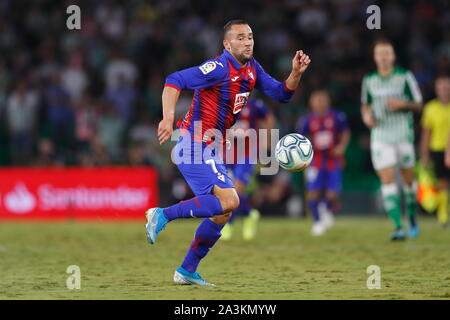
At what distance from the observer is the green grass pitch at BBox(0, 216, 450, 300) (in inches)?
267

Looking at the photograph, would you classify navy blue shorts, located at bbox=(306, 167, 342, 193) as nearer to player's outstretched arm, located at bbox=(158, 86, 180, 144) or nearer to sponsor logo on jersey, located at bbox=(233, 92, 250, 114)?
sponsor logo on jersey, located at bbox=(233, 92, 250, 114)

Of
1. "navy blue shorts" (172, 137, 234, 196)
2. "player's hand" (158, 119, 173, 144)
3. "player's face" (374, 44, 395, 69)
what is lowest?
"navy blue shorts" (172, 137, 234, 196)

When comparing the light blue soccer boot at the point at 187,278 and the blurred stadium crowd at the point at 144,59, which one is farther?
the blurred stadium crowd at the point at 144,59

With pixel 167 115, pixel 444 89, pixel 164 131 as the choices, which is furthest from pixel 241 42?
pixel 444 89

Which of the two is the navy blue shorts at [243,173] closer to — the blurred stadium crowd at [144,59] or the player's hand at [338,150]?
the player's hand at [338,150]

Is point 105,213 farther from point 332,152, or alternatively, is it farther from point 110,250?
point 110,250

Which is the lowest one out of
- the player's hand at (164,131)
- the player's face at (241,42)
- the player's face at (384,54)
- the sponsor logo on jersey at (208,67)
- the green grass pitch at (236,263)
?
the green grass pitch at (236,263)

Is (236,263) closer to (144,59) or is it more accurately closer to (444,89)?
(444,89)

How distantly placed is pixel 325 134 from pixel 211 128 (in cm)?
660

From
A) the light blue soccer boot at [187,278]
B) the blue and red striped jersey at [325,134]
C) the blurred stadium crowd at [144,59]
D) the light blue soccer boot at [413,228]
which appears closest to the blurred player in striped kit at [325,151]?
the blue and red striped jersey at [325,134]

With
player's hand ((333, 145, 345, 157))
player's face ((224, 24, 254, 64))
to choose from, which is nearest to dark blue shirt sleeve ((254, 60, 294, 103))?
player's face ((224, 24, 254, 64))

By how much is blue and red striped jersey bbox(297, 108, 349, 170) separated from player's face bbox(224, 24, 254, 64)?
6507 millimetres

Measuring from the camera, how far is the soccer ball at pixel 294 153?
298 inches
